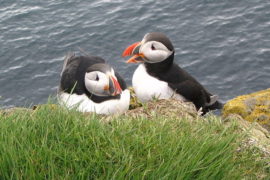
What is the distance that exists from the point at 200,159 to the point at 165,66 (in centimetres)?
457

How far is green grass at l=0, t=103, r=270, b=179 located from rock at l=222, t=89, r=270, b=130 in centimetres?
322

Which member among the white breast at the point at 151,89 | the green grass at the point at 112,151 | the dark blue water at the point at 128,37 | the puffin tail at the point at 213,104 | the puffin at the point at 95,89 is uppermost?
the green grass at the point at 112,151

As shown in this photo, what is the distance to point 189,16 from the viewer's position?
1766cm

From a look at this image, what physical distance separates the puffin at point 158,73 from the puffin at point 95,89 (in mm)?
469

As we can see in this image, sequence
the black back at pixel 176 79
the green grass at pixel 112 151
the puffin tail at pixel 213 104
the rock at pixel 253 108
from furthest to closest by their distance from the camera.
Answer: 1. the puffin tail at pixel 213 104
2. the black back at pixel 176 79
3. the rock at pixel 253 108
4. the green grass at pixel 112 151

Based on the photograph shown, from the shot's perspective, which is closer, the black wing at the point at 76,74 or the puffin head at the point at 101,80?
the puffin head at the point at 101,80

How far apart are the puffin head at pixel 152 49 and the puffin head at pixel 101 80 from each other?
773 mm

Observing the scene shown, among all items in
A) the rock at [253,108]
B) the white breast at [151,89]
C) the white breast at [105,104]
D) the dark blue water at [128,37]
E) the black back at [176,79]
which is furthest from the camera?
the dark blue water at [128,37]

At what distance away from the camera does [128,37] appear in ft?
55.9

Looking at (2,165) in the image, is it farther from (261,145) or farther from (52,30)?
(52,30)

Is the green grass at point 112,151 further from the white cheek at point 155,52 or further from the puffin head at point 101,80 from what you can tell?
the white cheek at point 155,52

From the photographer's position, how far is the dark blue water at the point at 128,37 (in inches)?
593

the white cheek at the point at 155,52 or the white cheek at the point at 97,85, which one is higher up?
the white cheek at the point at 155,52

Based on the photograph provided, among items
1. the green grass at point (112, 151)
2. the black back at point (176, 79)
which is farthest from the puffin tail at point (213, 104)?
the green grass at point (112, 151)
